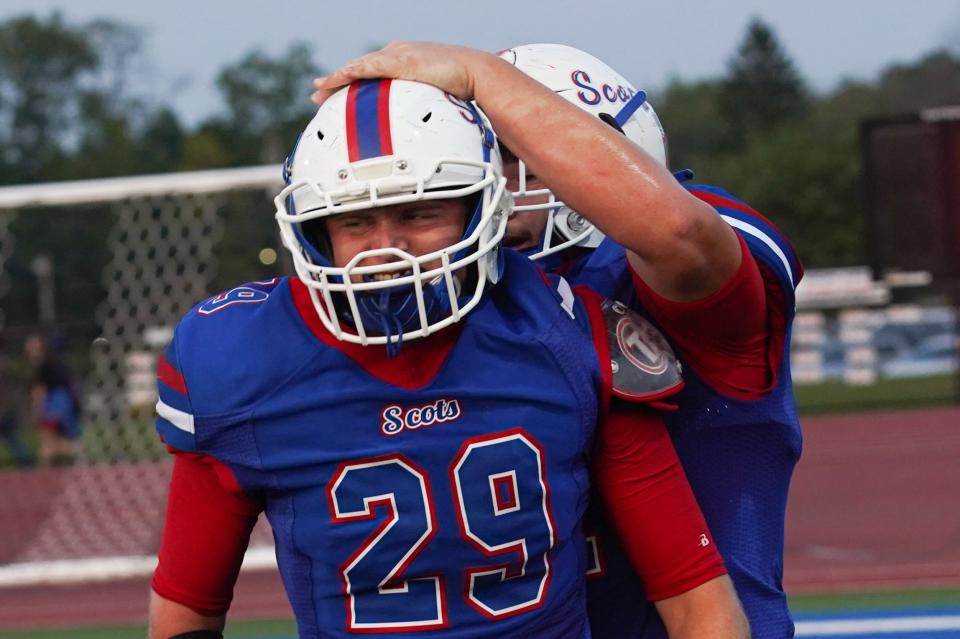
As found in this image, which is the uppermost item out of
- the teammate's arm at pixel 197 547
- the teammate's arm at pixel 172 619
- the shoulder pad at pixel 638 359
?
the shoulder pad at pixel 638 359

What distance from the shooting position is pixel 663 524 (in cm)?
220

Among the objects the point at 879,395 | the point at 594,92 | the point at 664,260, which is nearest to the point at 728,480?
the point at 664,260

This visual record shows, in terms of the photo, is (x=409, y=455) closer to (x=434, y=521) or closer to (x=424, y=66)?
(x=434, y=521)

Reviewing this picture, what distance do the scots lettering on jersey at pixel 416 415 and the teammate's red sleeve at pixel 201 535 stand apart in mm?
256

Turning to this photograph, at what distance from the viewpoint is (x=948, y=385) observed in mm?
24672

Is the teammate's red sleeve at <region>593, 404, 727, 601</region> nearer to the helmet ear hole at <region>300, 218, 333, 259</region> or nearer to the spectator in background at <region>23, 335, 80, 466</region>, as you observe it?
the helmet ear hole at <region>300, 218, 333, 259</region>

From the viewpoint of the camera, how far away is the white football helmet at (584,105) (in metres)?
2.58

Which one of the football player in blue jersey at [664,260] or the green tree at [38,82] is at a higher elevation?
the football player in blue jersey at [664,260]

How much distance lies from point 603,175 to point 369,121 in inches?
14.1

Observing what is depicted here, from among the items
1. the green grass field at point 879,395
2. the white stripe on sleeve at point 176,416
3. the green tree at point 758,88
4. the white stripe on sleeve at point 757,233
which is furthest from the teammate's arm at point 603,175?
the green tree at point 758,88

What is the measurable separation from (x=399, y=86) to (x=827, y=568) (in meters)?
6.82

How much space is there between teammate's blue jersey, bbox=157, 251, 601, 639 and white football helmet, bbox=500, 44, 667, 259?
451mm

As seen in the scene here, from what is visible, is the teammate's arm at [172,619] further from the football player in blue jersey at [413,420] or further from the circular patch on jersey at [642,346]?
the circular patch on jersey at [642,346]

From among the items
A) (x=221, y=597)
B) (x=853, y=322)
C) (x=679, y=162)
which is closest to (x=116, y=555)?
(x=221, y=597)
